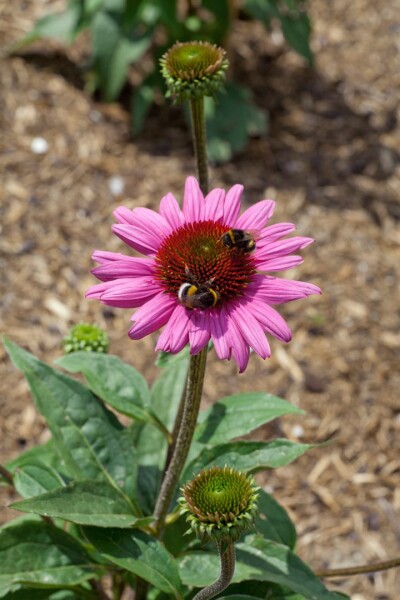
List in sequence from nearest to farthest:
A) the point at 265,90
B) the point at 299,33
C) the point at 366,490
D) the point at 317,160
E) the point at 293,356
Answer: the point at 366,490 → the point at 293,356 → the point at 299,33 → the point at 317,160 → the point at 265,90

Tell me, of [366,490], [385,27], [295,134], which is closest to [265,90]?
[295,134]

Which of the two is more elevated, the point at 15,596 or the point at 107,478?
the point at 107,478

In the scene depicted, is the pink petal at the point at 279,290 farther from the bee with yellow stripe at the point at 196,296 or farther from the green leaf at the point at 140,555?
the green leaf at the point at 140,555

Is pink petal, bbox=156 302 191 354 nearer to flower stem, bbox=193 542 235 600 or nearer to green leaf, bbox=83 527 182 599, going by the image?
flower stem, bbox=193 542 235 600

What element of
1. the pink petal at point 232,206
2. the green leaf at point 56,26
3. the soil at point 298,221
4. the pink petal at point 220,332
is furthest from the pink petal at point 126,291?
the green leaf at point 56,26

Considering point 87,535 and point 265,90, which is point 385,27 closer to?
point 265,90

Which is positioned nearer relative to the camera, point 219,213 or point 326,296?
point 219,213

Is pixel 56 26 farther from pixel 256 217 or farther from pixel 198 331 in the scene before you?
pixel 198 331
